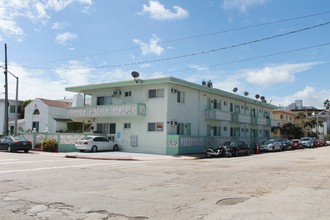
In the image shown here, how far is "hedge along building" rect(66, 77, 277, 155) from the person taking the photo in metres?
30.4

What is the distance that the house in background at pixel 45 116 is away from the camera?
5059 centimetres

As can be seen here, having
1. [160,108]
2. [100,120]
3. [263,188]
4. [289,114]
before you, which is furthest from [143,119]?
[289,114]

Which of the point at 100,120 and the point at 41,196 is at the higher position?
the point at 100,120

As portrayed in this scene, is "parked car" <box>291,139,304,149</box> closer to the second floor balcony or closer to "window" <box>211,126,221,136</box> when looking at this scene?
"window" <box>211,126,221,136</box>

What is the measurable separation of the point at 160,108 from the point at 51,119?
25.8m

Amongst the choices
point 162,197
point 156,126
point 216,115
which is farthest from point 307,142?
point 162,197

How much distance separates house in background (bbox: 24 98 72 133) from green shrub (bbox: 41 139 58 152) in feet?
58.5

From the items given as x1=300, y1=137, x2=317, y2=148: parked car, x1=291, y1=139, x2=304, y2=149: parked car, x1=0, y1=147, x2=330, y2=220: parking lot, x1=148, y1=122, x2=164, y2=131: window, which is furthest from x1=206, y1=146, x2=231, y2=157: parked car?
x1=300, y1=137, x2=317, y2=148: parked car

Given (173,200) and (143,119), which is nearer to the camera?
(173,200)

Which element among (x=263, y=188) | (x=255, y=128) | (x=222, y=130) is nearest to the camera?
(x=263, y=188)

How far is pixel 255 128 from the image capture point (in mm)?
50281

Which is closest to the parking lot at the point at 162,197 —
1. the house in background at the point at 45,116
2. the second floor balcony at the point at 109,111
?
the second floor balcony at the point at 109,111

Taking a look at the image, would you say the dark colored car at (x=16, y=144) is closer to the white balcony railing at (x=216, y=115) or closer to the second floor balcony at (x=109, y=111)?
the second floor balcony at (x=109, y=111)

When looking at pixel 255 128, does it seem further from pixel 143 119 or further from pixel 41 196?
pixel 41 196
